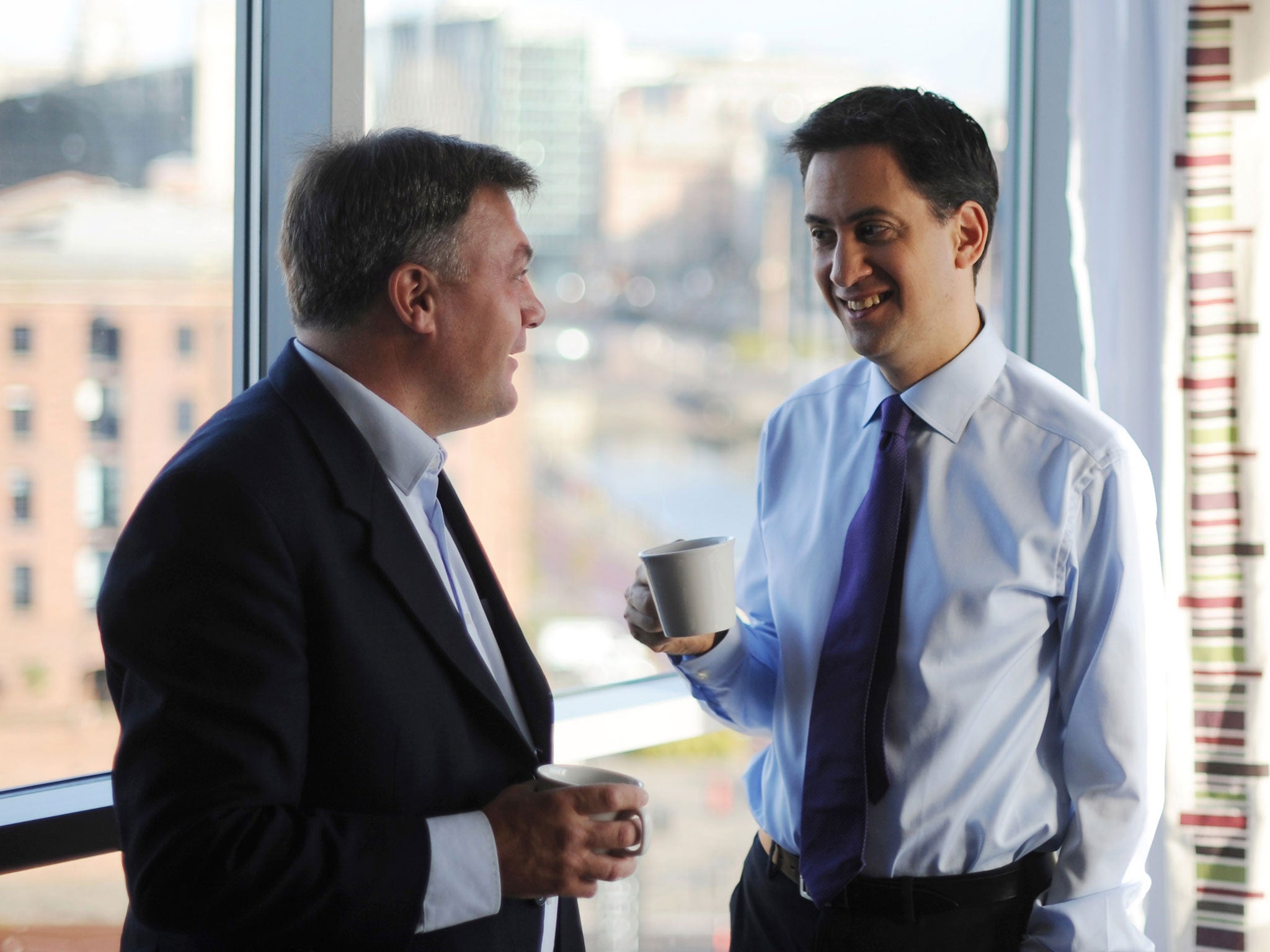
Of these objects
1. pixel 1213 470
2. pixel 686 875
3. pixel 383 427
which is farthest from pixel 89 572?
pixel 1213 470

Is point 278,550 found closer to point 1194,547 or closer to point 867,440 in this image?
point 867,440

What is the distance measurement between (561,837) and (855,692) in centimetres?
47

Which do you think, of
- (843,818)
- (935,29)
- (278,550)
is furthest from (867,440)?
(935,29)

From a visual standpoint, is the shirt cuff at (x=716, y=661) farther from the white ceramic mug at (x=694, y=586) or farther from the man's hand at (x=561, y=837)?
the man's hand at (x=561, y=837)

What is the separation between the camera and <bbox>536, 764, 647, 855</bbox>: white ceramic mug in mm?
1121

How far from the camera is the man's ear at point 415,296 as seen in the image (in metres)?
1.25

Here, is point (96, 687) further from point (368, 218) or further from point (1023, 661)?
point (1023, 661)

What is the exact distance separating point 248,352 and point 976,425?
1163 millimetres

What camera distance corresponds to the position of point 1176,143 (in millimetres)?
2029

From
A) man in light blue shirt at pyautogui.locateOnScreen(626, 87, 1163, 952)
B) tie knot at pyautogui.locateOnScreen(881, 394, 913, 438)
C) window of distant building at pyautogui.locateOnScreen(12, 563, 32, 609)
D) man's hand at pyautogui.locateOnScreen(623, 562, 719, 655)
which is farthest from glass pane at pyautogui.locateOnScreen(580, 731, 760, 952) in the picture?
window of distant building at pyautogui.locateOnScreen(12, 563, 32, 609)

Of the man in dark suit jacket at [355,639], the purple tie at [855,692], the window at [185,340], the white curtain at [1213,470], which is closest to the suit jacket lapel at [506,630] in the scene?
the man in dark suit jacket at [355,639]

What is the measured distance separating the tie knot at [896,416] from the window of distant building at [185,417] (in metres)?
1.15

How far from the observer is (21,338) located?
168cm

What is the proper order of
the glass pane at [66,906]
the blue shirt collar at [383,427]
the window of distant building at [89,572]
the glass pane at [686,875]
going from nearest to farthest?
the blue shirt collar at [383,427], the glass pane at [66,906], the window of distant building at [89,572], the glass pane at [686,875]
